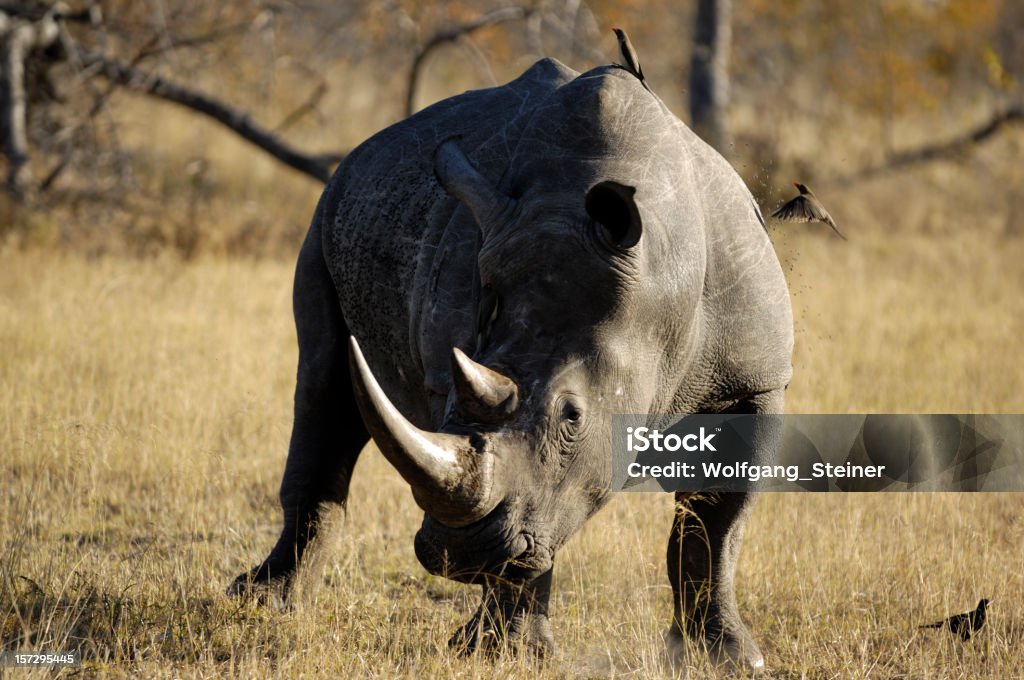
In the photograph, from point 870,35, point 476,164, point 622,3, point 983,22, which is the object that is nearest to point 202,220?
point 622,3

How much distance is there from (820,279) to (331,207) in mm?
7481

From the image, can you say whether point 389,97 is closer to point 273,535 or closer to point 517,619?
point 273,535

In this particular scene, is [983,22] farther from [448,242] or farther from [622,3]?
[448,242]

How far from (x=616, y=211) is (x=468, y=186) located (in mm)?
567

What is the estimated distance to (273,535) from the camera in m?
5.86

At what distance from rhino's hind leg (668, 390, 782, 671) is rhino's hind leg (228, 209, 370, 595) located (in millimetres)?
1398

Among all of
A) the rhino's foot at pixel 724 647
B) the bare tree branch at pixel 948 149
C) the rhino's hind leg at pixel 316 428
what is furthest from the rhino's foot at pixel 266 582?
the bare tree branch at pixel 948 149

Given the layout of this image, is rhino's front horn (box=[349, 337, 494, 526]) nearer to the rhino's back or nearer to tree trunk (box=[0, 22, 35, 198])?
the rhino's back

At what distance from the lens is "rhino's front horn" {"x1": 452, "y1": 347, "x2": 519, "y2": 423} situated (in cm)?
322

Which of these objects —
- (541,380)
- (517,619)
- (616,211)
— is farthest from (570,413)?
(517,619)

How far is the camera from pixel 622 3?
52.6ft

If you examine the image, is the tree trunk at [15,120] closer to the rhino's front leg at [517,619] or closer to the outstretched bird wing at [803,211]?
the rhino's front leg at [517,619]

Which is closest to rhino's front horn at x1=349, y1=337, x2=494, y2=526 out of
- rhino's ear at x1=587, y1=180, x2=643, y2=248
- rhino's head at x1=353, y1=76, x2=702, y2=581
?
rhino's head at x1=353, y1=76, x2=702, y2=581

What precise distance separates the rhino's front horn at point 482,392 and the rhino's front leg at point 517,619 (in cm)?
113
